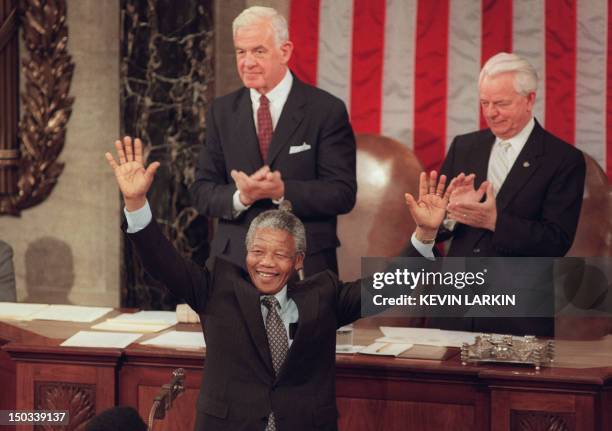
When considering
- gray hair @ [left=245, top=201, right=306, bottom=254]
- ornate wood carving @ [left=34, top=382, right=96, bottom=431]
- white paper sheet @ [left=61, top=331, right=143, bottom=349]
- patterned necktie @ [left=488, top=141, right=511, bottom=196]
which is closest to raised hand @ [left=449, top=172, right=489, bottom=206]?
patterned necktie @ [left=488, top=141, right=511, bottom=196]

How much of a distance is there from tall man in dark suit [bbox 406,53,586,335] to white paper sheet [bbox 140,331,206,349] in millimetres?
1111

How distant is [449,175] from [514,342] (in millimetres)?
1199

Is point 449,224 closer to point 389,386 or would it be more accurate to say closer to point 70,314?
point 389,386

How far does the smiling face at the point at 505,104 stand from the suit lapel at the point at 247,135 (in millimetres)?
1004

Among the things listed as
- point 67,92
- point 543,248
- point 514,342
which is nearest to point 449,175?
point 543,248

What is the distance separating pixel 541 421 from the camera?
3895 millimetres

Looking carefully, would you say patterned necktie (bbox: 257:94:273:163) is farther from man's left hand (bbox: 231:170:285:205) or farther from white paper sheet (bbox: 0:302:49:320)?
white paper sheet (bbox: 0:302:49:320)

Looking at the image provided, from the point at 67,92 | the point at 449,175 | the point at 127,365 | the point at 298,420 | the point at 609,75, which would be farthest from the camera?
the point at 67,92

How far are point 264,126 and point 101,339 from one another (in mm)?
1221

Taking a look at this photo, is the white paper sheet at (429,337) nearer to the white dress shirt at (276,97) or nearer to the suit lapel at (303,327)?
the suit lapel at (303,327)

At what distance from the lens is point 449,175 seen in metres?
5.09

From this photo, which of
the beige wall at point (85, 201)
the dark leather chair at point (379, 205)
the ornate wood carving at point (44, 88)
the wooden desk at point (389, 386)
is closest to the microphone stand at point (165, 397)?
the wooden desk at point (389, 386)

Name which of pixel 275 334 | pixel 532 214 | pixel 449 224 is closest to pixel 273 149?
pixel 449 224

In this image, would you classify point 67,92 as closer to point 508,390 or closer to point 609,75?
point 609,75
